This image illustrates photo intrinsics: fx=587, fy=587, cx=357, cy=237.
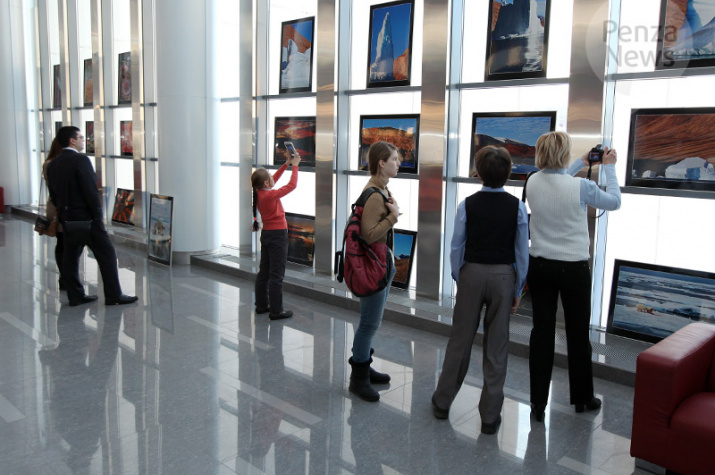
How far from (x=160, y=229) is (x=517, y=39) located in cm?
561

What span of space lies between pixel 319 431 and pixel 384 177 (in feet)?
5.42

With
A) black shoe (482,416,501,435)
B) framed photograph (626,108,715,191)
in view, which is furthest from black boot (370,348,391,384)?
framed photograph (626,108,715,191)

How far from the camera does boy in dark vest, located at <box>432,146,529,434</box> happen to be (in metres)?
3.46

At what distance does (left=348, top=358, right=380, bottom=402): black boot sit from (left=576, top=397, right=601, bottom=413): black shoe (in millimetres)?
1342

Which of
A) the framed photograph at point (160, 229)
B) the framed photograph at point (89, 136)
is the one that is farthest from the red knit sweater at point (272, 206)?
the framed photograph at point (89, 136)

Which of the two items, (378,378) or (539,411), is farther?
(378,378)

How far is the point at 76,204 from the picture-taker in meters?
6.12

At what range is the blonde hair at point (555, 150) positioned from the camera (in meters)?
3.60

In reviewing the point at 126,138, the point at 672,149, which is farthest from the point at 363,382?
the point at 126,138

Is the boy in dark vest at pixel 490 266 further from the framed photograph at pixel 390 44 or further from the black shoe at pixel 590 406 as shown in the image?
the framed photograph at pixel 390 44

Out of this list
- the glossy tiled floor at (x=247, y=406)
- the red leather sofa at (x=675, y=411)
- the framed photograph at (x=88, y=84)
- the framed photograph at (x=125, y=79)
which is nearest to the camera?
the red leather sofa at (x=675, y=411)

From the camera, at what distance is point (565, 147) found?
3.60 metres

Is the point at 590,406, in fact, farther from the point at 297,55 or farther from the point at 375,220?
the point at 297,55

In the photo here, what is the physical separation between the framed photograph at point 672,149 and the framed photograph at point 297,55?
4279mm
